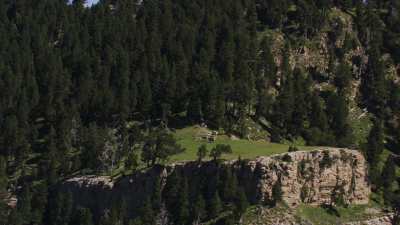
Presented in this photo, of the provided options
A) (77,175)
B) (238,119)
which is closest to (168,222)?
(77,175)

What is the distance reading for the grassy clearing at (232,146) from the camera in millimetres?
142738

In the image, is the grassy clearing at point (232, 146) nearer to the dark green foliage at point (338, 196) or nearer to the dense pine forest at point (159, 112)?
the dense pine forest at point (159, 112)

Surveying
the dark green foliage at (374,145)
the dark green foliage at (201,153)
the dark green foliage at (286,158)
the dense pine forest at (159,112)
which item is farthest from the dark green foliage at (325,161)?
the dark green foliage at (201,153)

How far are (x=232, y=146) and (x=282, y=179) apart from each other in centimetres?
1743

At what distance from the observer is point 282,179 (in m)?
136

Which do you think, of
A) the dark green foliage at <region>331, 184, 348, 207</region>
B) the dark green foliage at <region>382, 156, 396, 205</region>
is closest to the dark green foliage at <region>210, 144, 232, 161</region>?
the dark green foliage at <region>331, 184, 348, 207</region>

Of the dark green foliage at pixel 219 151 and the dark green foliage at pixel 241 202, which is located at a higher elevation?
the dark green foliage at pixel 219 151

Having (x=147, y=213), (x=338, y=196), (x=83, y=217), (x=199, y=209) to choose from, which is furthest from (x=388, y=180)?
(x=83, y=217)

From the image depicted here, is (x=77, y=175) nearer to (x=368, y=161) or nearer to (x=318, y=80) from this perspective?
(x=368, y=161)

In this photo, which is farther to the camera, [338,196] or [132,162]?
[132,162]

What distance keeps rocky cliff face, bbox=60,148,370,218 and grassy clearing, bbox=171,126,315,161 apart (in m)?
3.72

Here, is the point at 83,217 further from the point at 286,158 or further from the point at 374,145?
the point at 374,145

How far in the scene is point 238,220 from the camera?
424 feet

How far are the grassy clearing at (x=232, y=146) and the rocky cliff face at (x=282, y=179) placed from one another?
3722mm
